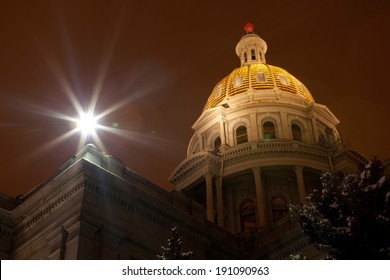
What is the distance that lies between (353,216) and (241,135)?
3643 centimetres

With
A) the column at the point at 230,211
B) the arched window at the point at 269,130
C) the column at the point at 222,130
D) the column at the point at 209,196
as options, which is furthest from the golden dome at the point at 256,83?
the column at the point at 209,196

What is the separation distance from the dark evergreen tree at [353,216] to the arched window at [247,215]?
2999 centimetres

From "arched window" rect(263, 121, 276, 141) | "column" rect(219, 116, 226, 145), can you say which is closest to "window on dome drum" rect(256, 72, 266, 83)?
"arched window" rect(263, 121, 276, 141)

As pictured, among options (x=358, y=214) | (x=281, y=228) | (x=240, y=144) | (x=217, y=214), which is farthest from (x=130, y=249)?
(x=240, y=144)

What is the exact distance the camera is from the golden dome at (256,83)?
176 ft

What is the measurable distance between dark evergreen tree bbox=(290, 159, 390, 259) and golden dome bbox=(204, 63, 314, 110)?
38710mm

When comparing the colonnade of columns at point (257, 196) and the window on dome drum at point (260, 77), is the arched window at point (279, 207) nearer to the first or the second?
the colonnade of columns at point (257, 196)

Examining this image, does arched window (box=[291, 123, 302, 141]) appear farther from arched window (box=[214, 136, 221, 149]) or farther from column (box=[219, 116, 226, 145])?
arched window (box=[214, 136, 221, 149])

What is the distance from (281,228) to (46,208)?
12.2m

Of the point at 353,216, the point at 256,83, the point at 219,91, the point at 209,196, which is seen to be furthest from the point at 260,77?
the point at 353,216

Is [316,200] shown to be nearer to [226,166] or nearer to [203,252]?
[203,252]

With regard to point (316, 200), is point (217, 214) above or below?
above

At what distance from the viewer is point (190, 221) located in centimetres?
2598

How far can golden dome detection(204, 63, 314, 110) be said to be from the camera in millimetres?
53750
